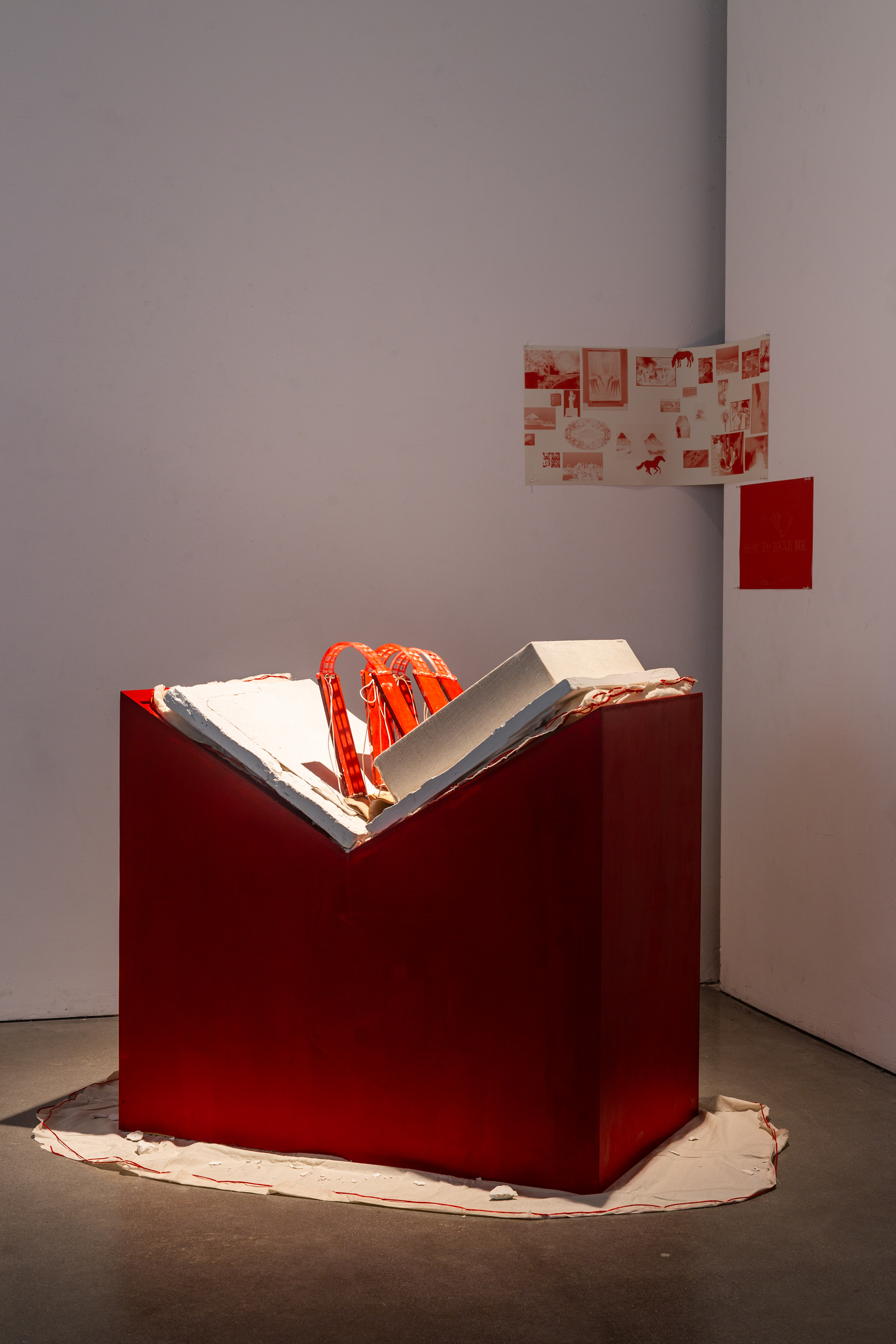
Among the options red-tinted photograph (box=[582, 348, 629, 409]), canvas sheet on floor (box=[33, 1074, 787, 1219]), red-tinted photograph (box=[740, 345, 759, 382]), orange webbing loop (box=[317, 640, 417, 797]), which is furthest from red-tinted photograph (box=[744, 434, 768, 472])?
canvas sheet on floor (box=[33, 1074, 787, 1219])

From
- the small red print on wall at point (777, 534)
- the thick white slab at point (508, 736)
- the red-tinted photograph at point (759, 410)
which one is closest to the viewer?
the thick white slab at point (508, 736)

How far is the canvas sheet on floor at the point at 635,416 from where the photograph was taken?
3.63 metres

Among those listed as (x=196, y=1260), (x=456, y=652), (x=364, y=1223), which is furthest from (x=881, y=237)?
(x=196, y=1260)

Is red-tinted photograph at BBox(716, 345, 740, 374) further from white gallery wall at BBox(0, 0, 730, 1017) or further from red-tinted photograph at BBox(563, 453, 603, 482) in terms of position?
red-tinted photograph at BBox(563, 453, 603, 482)

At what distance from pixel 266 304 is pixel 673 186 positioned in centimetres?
134

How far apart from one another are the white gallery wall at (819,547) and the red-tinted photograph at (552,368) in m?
0.51

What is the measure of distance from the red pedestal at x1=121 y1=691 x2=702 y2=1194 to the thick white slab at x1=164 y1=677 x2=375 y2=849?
43 mm

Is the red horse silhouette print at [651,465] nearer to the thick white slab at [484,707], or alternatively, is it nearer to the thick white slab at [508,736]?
the thick white slab at [484,707]

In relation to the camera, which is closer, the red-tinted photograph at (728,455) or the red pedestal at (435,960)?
the red pedestal at (435,960)

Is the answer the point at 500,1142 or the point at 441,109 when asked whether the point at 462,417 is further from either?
the point at 500,1142

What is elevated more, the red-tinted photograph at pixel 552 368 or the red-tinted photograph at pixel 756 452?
the red-tinted photograph at pixel 552 368

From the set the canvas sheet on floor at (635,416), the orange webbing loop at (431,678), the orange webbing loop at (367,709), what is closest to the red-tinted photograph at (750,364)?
the canvas sheet on floor at (635,416)

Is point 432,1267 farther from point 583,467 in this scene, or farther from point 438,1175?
point 583,467

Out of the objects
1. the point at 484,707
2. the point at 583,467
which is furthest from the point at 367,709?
the point at 583,467
